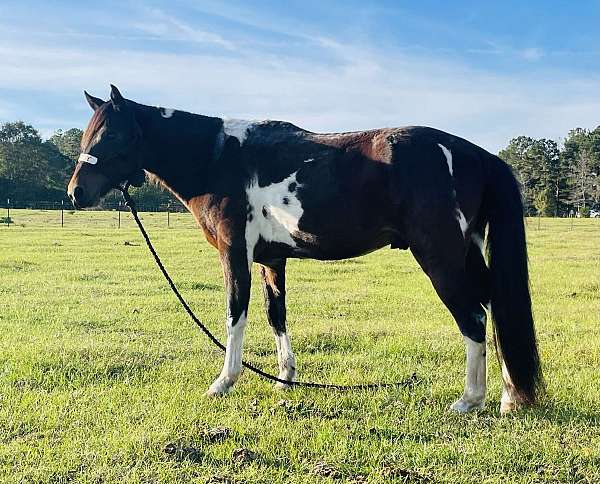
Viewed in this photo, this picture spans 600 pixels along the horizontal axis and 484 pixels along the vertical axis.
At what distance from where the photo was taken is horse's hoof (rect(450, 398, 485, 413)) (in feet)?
13.8

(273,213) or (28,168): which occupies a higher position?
(28,168)

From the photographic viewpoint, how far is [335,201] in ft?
14.5

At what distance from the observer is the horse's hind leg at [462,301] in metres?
4.14

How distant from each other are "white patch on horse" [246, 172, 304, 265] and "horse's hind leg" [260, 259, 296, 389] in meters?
0.51

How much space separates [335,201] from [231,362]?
5.28ft

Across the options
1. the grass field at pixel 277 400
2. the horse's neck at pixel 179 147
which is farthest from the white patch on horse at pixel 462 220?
the horse's neck at pixel 179 147

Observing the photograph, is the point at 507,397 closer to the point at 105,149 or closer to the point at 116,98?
the point at 105,149

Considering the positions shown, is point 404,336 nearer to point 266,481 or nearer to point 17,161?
point 266,481

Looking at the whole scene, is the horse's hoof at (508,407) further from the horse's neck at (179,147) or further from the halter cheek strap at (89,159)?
the halter cheek strap at (89,159)

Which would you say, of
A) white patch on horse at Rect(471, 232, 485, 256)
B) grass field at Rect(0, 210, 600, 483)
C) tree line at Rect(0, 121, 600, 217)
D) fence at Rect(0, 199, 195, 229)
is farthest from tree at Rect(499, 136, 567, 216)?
white patch on horse at Rect(471, 232, 485, 256)

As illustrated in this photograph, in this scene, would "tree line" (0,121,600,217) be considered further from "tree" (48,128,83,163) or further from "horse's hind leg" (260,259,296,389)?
"horse's hind leg" (260,259,296,389)

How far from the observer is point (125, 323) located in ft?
24.5

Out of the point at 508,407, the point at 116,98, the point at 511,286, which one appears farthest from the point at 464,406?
the point at 116,98

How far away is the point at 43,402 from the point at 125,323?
128 inches
